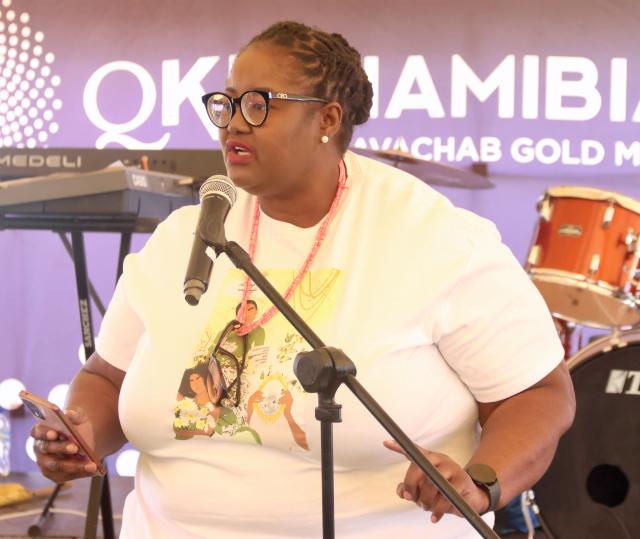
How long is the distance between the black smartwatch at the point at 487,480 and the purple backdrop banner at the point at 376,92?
3.35 metres

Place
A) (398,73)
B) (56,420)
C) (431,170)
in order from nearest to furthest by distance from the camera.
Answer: (56,420)
(431,170)
(398,73)

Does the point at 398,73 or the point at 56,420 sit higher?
the point at 398,73

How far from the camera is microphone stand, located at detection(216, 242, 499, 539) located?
1.16 m

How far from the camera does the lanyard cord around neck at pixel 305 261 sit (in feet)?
5.85

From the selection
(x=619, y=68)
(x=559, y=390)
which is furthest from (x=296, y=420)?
(x=619, y=68)

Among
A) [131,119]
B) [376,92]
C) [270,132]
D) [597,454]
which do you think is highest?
[376,92]

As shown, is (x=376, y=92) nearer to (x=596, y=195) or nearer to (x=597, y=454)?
(x=596, y=195)

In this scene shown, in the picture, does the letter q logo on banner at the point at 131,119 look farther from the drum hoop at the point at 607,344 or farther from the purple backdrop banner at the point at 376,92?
the drum hoop at the point at 607,344

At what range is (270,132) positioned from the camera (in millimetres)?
1786

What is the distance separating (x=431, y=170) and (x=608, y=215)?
0.87 meters

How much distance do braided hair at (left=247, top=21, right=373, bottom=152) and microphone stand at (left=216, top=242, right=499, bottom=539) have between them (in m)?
0.67

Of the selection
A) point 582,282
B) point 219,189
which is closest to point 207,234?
point 219,189

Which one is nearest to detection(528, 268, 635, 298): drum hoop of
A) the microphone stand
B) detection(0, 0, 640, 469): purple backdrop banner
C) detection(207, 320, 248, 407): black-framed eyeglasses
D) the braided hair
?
detection(0, 0, 640, 469): purple backdrop banner

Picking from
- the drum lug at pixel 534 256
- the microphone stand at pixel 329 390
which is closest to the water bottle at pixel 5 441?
the drum lug at pixel 534 256
